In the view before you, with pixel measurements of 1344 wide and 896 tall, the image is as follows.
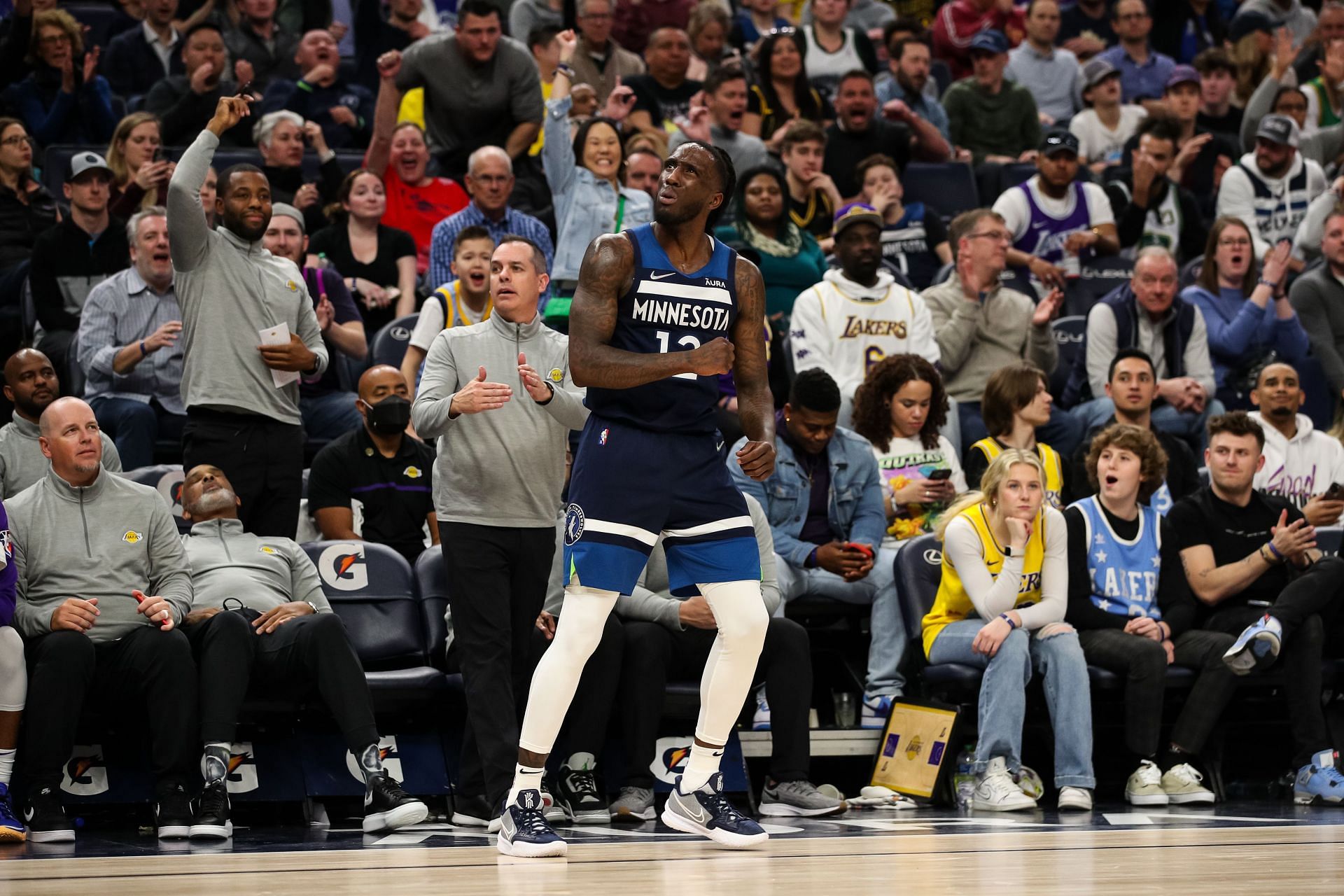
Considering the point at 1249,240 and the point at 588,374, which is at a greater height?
the point at 1249,240

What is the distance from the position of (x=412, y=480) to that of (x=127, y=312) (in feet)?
5.40

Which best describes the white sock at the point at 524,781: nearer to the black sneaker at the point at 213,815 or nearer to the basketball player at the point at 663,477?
the basketball player at the point at 663,477

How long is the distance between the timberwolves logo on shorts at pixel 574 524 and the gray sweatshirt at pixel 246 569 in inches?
72.8

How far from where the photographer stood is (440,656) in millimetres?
6684

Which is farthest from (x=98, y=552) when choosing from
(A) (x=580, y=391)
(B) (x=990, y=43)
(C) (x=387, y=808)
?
(B) (x=990, y=43)

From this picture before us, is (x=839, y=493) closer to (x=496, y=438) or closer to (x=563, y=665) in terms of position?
(x=496, y=438)

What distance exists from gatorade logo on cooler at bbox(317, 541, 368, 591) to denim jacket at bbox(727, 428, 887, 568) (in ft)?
5.51

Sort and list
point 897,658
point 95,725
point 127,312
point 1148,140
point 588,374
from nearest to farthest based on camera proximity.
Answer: point 588,374
point 95,725
point 897,658
point 127,312
point 1148,140

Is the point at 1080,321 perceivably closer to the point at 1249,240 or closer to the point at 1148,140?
the point at 1249,240

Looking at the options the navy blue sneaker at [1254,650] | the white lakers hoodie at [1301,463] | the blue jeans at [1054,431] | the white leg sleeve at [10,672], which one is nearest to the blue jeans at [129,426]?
the white leg sleeve at [10,672]

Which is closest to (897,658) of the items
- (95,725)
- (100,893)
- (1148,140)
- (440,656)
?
(440,656)

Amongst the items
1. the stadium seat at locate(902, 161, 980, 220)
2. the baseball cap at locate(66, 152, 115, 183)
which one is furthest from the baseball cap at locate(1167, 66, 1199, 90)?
the baseball cap at locate(66, 152, 115, 183)

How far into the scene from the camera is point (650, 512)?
15.5ft

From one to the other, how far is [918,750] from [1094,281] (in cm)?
457
